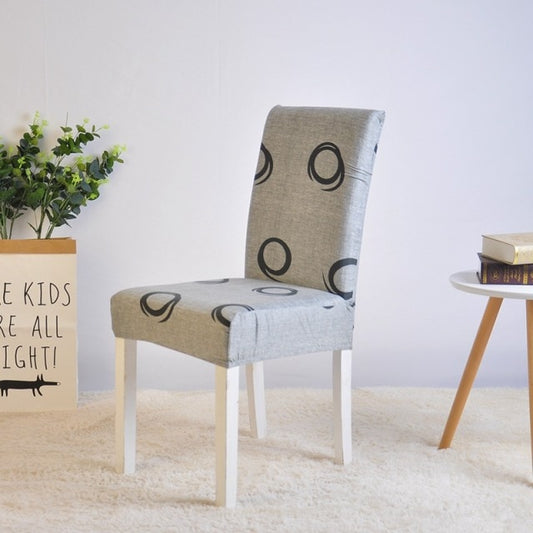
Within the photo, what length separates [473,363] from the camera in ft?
7.29

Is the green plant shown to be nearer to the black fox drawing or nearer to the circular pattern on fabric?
the black fox drawing

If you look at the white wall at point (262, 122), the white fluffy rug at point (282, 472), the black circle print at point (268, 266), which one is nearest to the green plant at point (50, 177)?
the white wall at point (262, 122)

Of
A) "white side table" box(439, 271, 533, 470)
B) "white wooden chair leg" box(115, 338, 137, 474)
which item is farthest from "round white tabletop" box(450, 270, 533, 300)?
"white wooden chair leg" box(115, 338, 137, 474)

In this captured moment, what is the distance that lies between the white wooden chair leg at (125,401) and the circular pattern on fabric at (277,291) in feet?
1.02

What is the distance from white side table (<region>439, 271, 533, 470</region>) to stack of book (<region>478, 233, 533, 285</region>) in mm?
21

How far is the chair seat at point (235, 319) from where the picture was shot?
186cm

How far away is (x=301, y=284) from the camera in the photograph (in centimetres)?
217

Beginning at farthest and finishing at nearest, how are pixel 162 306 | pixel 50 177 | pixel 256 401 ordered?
1. pixel 50 177
2. pixel 256 401
3. pixel 162 306

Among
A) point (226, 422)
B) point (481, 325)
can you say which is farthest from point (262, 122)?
point (226, 422)

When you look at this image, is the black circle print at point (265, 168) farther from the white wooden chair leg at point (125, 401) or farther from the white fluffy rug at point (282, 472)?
the white fluffy rug at point (282, 472)

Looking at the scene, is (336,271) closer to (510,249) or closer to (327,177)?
(327,177)

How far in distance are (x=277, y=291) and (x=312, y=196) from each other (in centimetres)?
25

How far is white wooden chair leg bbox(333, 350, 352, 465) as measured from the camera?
6.90ft

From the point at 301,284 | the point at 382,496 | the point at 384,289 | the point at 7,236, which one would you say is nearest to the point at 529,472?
the point at 382,496
